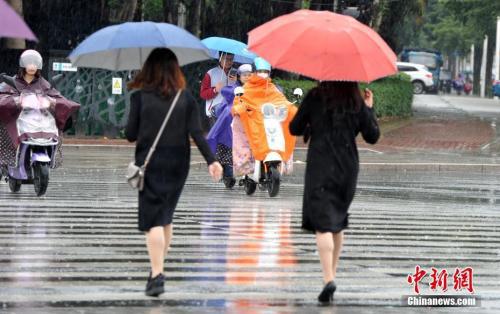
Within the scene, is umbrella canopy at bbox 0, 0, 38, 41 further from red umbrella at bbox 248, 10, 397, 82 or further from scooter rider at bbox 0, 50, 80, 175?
scooter rider at bbox 0, 50, 80, 175

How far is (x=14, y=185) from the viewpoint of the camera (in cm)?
1744

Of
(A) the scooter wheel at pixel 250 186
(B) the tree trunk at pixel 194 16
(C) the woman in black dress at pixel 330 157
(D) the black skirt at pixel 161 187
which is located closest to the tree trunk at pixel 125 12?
(B) the tree trunk at pixel 194 16

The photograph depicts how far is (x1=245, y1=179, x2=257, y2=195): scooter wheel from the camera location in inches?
718

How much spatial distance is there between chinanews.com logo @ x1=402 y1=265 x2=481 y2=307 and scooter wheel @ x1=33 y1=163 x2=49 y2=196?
272 inches

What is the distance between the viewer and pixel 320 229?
920 cm

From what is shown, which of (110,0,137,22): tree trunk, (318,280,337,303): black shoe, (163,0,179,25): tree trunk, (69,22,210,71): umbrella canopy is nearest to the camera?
(318,280,337,303): black shoe

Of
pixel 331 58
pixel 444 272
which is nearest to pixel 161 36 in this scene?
pixel 331 58

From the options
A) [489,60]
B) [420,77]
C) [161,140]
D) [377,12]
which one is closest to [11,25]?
[161,140]

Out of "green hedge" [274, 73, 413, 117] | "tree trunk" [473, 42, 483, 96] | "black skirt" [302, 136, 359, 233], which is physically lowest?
"tree trunk" [473, 42, 483, 96]

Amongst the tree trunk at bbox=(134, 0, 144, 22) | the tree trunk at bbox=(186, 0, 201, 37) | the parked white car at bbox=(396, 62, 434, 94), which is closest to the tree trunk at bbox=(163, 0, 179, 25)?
the tree trunk at bbox=(186, 0, 201, 37)

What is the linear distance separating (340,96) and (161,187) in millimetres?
1356

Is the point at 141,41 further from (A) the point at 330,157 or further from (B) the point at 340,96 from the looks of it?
(A) the point at 330,157

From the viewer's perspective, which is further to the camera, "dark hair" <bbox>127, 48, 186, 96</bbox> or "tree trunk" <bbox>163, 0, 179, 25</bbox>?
"tree trunk" <bbox>163, 0, 179, 25</bbox>

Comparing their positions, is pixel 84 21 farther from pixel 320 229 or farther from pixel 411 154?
pixel 320 229
